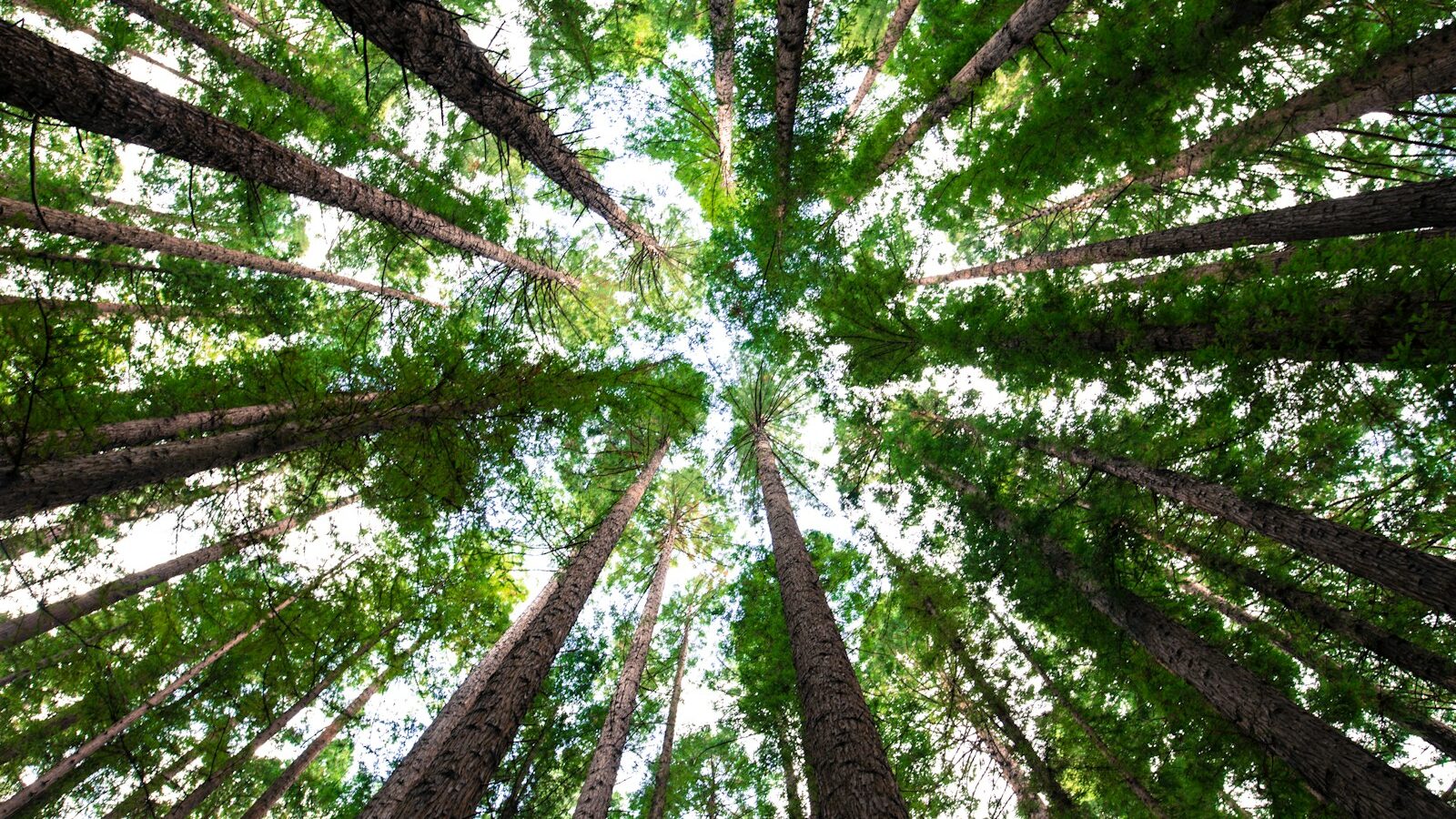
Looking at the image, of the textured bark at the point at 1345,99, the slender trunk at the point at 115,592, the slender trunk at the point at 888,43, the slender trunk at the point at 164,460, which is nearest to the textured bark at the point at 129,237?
the slender trunk at the point at 164,460

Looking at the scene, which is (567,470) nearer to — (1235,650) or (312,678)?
(312,678)

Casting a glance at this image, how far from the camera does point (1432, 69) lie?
5.21 meters

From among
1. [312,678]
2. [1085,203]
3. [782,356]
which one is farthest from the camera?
[1085,203]

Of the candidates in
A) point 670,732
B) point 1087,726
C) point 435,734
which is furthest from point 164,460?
point 1087,726

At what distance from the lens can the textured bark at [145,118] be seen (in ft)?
10.1

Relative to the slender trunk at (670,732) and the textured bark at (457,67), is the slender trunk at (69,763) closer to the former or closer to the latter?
the slender trunk at (670,732)

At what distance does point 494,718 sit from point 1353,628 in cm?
972

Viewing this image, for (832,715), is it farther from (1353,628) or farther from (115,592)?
(115,592)

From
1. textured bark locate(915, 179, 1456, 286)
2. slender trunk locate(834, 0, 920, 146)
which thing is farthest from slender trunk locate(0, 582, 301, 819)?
textured bark locate(915, 179, 1456, 286)

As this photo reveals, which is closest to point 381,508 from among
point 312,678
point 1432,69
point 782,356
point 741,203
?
point 312,678

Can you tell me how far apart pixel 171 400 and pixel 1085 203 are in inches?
628

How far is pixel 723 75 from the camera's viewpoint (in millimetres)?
8344

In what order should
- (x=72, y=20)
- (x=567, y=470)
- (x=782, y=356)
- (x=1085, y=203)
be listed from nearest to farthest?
(x=72, y=20), (x=782, y=356), (x=1085, y=203), (x=567, y=470)

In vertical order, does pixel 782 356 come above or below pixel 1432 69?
above
